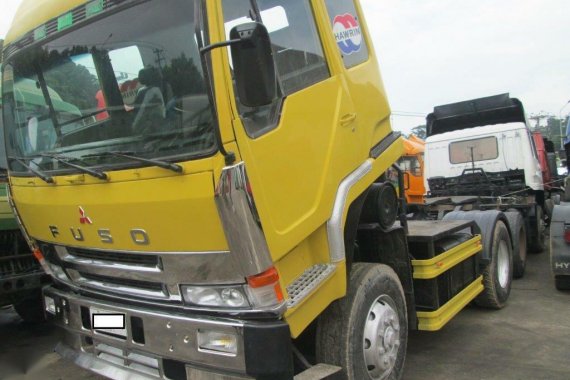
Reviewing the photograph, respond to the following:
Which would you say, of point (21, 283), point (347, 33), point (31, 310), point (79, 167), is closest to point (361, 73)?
point (347, 33)

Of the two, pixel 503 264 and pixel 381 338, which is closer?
pixel 381 338

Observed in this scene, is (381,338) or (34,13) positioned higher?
(34,13)

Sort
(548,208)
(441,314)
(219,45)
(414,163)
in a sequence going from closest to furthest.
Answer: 1. (219,45)
2. (441,314)
3. (548,208)
4. (414,163)

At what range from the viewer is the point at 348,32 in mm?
3604

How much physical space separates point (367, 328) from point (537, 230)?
6.29 meters

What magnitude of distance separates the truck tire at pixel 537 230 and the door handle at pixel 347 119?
19.6 ft

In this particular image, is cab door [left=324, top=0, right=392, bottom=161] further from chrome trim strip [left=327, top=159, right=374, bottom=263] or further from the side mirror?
the side mirror

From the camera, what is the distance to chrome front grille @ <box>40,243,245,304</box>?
99.3 inches

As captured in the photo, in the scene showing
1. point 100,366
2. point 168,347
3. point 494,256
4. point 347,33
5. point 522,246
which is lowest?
point 522,246

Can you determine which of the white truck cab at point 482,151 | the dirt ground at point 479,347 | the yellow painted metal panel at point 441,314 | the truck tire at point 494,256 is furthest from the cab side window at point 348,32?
the white truck cab at point 482,151

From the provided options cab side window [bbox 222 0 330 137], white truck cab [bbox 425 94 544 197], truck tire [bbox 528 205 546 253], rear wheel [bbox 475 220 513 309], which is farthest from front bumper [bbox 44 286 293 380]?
truck tire [bbox 528 205 546 253]

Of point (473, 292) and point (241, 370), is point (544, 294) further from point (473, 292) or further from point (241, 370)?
point (241, 370)

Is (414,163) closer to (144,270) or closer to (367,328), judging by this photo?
(367,328)

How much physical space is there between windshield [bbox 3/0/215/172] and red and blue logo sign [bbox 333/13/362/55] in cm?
129
